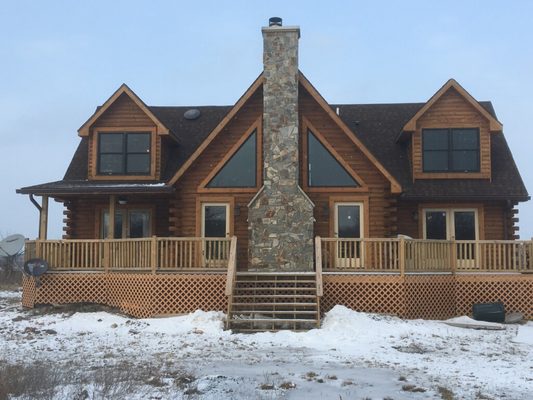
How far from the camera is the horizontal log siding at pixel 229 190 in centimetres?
1955

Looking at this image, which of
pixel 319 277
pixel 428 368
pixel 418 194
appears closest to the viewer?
pixel 428 368

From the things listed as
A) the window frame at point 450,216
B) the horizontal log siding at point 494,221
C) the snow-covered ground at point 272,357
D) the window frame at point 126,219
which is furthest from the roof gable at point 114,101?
the horizontal log siding at point 494,221

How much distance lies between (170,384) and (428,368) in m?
4.62

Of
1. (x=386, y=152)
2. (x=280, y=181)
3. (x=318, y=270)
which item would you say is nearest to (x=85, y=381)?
(x=318, y=270)

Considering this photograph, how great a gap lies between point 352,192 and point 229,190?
12.8 feet

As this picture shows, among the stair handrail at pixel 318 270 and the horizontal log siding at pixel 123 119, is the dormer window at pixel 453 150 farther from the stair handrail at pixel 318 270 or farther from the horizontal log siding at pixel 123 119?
the horizontal log siding at pixel 123 119

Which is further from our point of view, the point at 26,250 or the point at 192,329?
the point at 26,250

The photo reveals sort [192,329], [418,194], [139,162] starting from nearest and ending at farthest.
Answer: [192,329] < [418,194] < [139,162]

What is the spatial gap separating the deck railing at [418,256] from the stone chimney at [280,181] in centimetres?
94

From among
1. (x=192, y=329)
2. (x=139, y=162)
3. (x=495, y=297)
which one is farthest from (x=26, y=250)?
(x=495, y=297)

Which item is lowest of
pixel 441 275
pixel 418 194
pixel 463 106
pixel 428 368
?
pixel 428 368

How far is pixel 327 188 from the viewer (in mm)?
19312

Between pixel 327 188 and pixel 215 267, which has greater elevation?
pixel 327 188

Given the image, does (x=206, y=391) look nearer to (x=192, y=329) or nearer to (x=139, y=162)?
(x=192, y=329)
